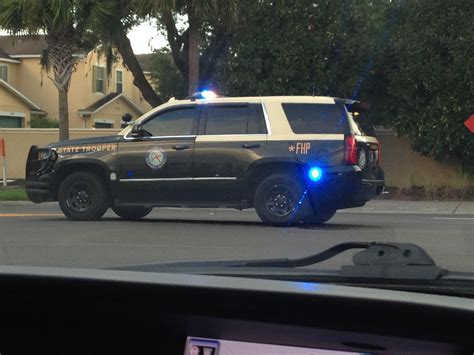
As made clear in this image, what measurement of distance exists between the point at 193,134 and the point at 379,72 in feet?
35.6

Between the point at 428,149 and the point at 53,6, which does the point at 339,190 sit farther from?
the point at 53,6

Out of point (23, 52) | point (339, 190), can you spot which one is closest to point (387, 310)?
point (339, 190)

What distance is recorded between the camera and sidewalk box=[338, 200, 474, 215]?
14.5m

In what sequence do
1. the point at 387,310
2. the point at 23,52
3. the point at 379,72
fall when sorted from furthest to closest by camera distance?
1. the point at 23,52
2. the point at 379,72
3. the point at 387,310

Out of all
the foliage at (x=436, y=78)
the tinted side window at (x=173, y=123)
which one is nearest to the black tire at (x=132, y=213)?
the tinted side window at (x=173, y=123)

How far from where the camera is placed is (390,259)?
3.05 metres

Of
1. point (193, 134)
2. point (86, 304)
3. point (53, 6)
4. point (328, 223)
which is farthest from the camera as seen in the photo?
point (53, 6)

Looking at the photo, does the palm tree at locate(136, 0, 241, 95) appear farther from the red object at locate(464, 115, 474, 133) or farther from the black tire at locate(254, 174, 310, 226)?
the black tire at locate(254, 174, 310, 226)

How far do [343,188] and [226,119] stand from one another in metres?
2.16

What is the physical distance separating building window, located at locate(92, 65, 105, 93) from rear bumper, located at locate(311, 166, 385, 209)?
29.3 metres

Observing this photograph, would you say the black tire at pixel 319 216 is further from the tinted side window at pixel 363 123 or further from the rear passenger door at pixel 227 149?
the tinted side window at pixel 363 123

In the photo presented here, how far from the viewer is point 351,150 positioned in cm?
970

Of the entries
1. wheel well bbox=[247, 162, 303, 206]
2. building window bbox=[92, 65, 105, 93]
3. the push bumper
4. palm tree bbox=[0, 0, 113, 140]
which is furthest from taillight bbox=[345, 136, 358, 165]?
building window bbox=[92, 65, 105, 93]

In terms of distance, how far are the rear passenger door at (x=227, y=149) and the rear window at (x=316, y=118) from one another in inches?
18.4
